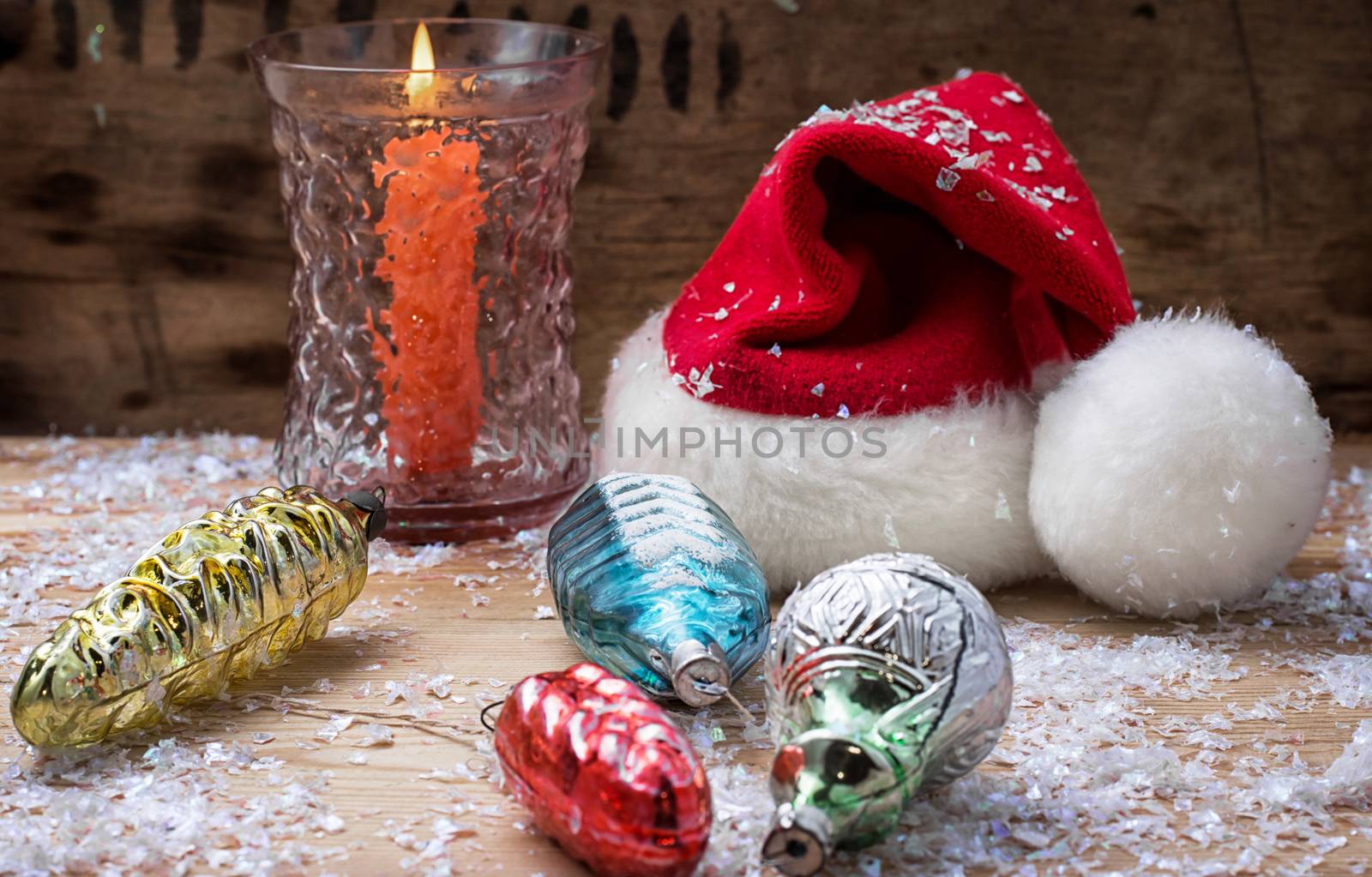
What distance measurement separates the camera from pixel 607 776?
405mm

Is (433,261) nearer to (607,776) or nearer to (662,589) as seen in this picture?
(662,589)

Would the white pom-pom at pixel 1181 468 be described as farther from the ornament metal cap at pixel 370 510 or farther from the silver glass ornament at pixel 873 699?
the ornament metal cap at pixel 370 510

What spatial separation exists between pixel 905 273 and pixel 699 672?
0.28m

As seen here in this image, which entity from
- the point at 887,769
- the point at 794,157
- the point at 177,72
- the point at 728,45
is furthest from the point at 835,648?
the point at 177,72

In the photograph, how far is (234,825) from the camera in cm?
45

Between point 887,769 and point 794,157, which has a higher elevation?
point 794,157

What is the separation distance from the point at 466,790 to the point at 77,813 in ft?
0.42

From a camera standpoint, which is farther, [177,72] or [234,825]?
[177,72]

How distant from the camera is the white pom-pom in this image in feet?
1.89

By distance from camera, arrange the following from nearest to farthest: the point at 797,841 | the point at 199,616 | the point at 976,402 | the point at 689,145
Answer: the point at 797,841
the point at 199,616
the point at 976,402
the point at 689,145

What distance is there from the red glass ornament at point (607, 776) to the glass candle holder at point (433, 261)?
291 millimetres

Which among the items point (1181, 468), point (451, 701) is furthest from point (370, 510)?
point (1181, 468)

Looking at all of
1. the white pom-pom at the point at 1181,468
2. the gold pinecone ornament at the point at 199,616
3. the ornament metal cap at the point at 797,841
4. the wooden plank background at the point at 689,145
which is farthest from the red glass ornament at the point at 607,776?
the wooden plank background at the point at 689,145

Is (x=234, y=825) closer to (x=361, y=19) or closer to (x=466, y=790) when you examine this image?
(x=466, y=790)
